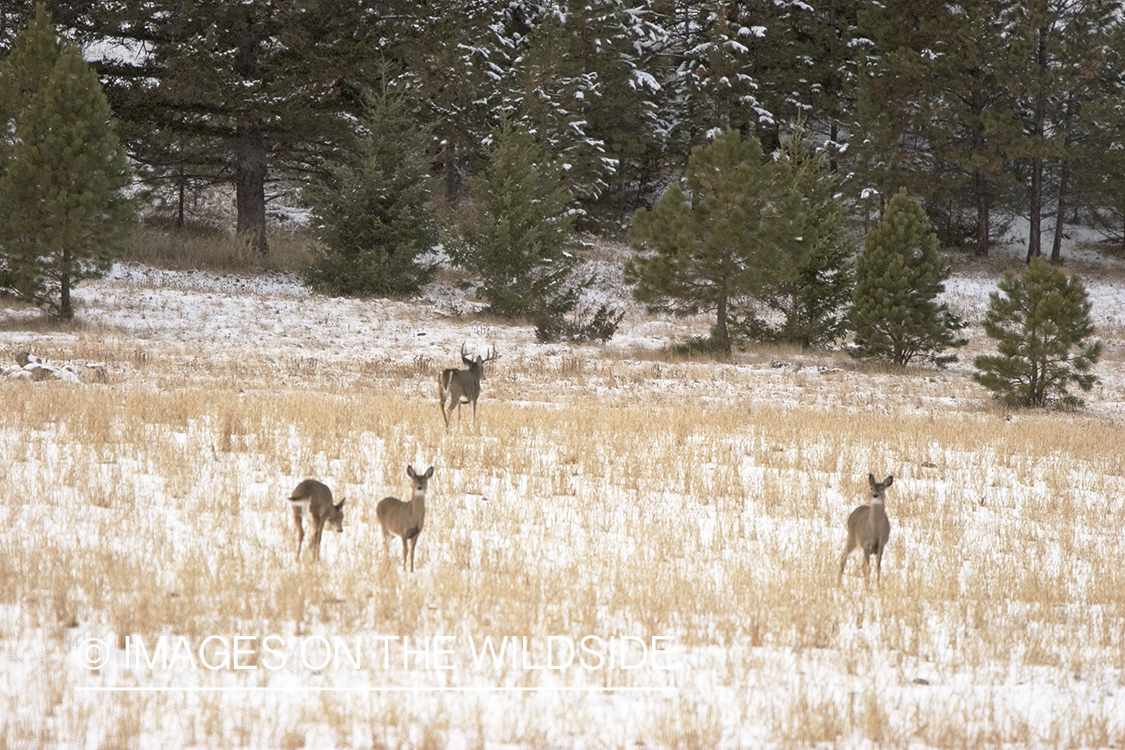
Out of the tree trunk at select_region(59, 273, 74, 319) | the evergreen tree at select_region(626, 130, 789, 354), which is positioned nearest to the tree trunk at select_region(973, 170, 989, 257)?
the evergreen tree at select_region(626, 130, 789, 354)

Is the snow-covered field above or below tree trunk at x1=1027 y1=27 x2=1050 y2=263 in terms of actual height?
below

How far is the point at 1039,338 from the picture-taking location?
18250 mm

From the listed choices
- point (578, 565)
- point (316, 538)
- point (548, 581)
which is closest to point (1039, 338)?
point (578, 565)

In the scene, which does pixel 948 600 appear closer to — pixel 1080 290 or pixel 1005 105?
pixel 1080 290

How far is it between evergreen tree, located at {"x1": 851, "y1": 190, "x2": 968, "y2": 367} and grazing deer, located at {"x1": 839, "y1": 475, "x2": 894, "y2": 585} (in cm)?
1630

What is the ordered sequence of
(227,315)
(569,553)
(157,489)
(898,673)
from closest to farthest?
(898,673) → (569,553) → (157,489) → (227,315)

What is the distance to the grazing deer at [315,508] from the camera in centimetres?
657

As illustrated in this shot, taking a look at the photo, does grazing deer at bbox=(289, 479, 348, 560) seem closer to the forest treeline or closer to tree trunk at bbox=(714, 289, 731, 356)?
tree trunk at bbox=(714, 289, 731, 356)

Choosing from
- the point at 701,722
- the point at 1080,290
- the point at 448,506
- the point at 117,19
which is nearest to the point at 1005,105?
the point at 1080,290

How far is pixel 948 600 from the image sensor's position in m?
6.95

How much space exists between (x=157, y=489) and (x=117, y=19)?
80.0 ft

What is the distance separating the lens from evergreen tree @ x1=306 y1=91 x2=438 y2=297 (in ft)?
93.8

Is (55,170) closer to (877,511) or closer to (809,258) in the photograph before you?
(809,258)

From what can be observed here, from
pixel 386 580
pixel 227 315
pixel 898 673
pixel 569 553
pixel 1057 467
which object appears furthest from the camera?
pixel 227 315
